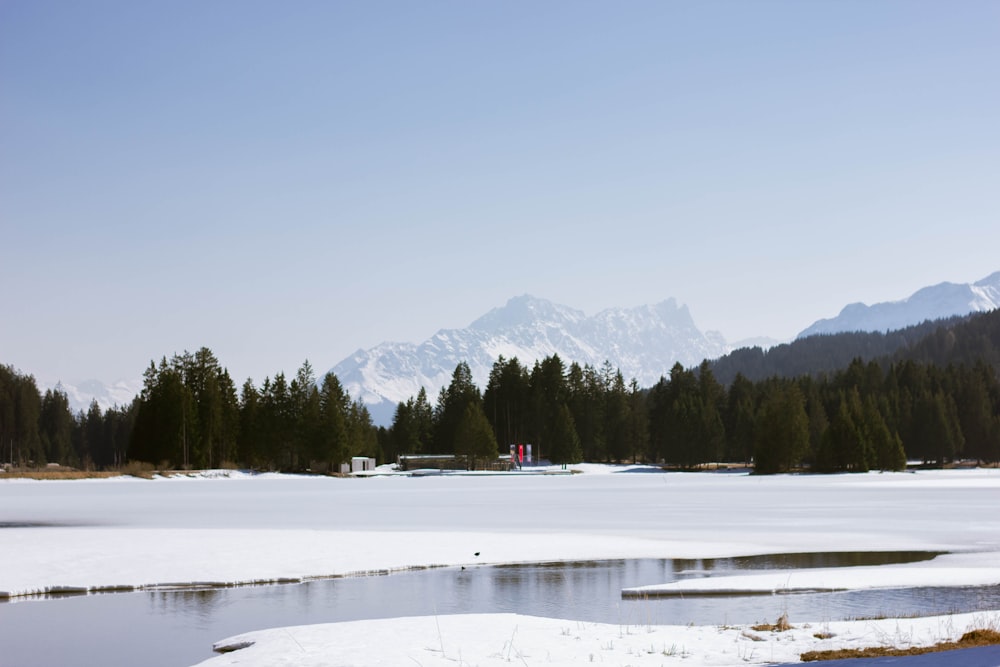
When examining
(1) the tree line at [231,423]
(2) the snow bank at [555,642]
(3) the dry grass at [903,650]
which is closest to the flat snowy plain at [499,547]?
(2) the snow bank at [555,642]

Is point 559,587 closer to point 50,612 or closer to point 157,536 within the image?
point 50,612

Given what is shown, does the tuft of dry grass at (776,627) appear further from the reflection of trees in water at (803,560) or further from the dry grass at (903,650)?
the reflection of trees in water at (803,560)

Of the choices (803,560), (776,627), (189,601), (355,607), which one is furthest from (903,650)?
(189,601)

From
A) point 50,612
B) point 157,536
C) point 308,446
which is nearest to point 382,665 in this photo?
point 50,612

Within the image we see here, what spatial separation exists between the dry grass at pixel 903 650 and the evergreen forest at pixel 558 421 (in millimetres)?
105314

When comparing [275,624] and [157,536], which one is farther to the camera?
[157,536]

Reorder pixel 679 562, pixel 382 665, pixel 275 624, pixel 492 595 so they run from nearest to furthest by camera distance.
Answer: pixel 382 665 → pixel 275 624 → pixel 492 595 → pixel 679 562

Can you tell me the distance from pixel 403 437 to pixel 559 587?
498ft

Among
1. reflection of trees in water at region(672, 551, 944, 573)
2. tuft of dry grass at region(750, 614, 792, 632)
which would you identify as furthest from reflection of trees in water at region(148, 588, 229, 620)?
reflection of trees in water at region(672, 551, 944, 573)

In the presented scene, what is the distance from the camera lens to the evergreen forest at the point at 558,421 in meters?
118

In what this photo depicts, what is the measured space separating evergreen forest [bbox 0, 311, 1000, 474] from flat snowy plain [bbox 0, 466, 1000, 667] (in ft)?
177

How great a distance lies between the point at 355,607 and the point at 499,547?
10503mm

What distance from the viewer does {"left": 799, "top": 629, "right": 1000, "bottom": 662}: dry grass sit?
14273mm

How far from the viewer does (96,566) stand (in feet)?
83.3
